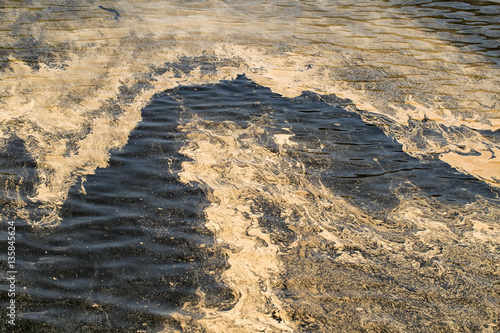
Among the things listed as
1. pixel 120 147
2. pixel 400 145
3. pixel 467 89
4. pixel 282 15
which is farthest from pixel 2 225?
pixel 282 15

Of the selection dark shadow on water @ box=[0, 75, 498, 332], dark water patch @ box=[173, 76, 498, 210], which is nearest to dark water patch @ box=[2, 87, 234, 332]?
dark shadow on water @ box=[0, 75, 498, 332]

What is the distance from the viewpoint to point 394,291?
5.89 feet

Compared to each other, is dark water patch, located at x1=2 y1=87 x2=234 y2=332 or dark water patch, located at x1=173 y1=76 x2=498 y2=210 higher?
dark water patch, located at x1=173 y1=76 x2=498 y2=210

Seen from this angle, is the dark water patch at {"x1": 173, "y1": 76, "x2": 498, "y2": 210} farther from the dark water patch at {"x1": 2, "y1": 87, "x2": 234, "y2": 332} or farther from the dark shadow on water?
the dark water patch at {"x1": 2, "y1": 87, "x2": 234, "y2": 332}

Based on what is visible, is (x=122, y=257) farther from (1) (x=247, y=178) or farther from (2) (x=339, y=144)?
(2) (x=339, y=144)

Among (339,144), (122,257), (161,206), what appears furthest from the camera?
(339,144)

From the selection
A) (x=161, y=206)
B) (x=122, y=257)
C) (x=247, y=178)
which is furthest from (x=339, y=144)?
(x=122, y=257)

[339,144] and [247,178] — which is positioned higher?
[339,144]

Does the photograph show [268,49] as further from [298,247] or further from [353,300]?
[353,300]

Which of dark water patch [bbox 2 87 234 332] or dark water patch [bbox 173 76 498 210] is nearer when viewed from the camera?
dark water patch [bbox 2 87 234 332]

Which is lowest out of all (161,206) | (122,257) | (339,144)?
(122,257)

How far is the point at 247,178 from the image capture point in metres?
2.46

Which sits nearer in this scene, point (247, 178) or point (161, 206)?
point (161, 206)

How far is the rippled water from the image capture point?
Answer: 5.65 feet
